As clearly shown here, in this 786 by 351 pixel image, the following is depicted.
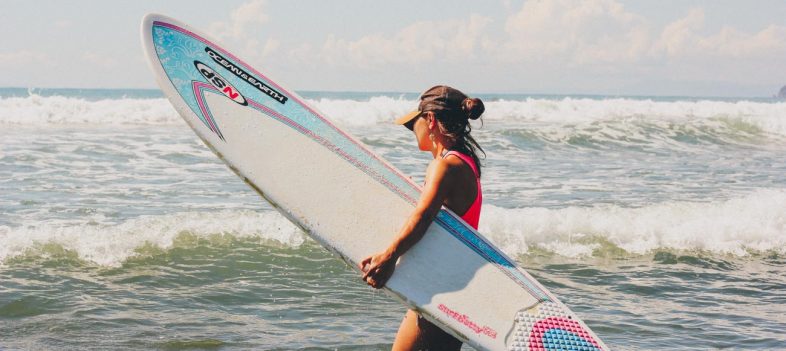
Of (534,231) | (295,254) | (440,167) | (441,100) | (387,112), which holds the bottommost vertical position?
(295,254)

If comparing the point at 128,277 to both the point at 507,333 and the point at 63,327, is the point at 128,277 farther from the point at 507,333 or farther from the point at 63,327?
the point at 507,333

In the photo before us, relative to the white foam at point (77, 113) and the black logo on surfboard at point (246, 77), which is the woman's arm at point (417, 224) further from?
the white foam at point (77, 113)

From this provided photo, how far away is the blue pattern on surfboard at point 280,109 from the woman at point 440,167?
1.29 ft

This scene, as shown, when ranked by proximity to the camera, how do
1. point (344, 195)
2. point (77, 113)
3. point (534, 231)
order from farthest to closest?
point (77, 113) < point (534, 231) < point (344, 195)

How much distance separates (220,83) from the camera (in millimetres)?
3541

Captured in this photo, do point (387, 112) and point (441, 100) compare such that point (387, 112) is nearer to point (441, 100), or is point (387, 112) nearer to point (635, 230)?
point (635, 230)

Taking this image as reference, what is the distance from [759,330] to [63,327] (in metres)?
4.43

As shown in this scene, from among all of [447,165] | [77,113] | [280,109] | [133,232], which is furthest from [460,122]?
[77,113]

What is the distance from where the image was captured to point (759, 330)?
5.14 meters

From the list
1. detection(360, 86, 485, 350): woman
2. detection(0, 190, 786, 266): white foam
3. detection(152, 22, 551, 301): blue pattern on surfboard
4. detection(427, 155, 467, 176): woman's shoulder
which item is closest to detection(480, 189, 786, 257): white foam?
detection(0, 190, 786, 266): white foam

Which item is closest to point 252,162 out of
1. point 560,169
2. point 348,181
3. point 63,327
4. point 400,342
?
point 348,181

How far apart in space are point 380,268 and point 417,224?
0.21 m

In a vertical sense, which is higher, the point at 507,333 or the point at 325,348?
the point at 507,333

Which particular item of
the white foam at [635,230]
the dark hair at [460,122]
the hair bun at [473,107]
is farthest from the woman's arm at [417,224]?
the white foam at [635,230]
